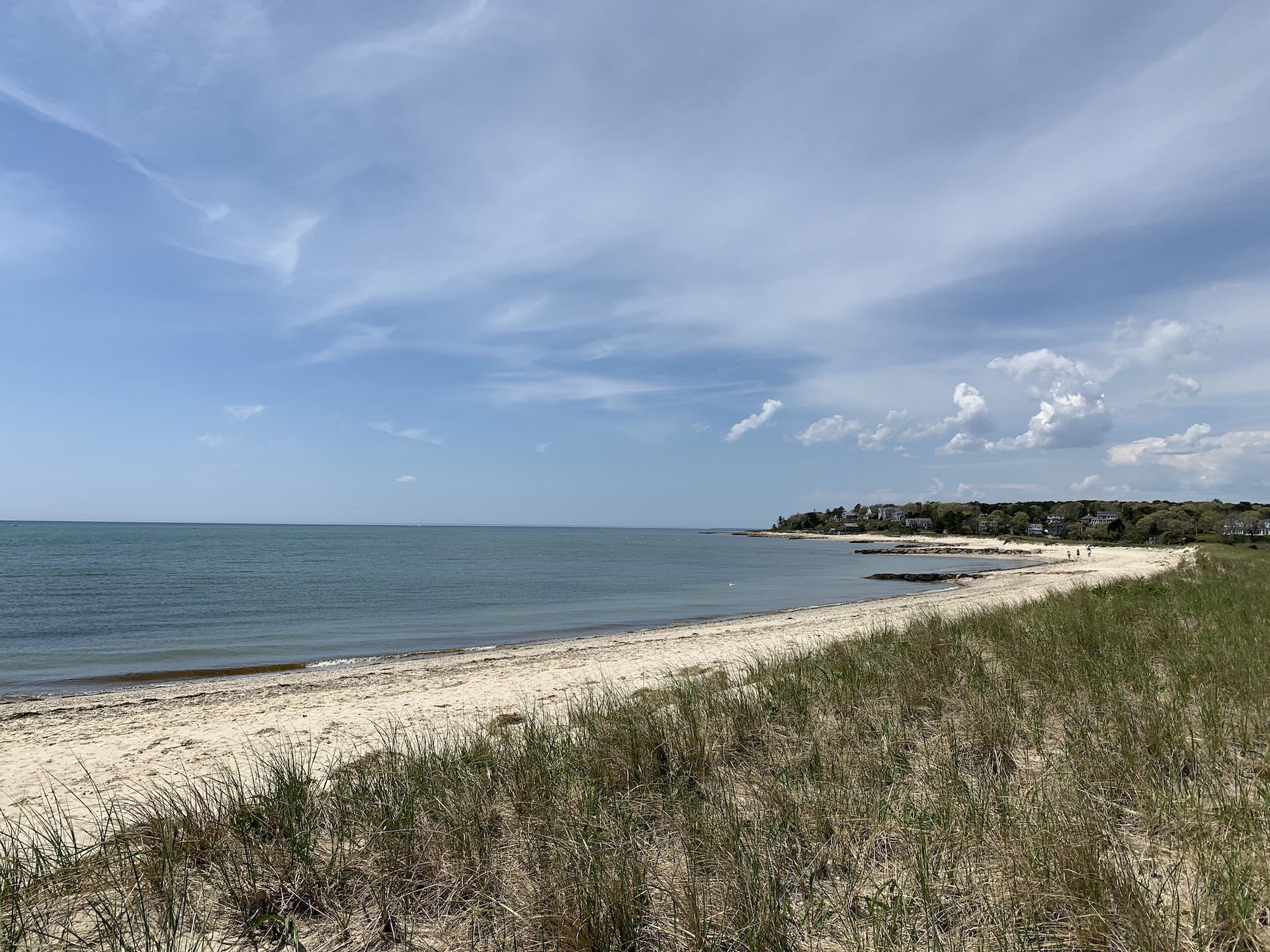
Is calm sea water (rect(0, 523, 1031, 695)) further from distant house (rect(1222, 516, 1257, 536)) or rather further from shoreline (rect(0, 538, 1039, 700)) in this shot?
distant house (rect(1222, 516, 1257, 536))

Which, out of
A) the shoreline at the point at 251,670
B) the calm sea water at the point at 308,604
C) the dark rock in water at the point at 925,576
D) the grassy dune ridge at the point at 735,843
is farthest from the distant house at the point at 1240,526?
the grassy dune ridge at the point at 735,843

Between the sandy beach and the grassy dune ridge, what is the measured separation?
1400 millimetres

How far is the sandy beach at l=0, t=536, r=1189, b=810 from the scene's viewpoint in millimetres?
8547

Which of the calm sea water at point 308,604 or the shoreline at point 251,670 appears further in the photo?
the calm sea water at point 308,604

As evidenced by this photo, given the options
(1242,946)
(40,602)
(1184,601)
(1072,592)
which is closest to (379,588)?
(40,602)

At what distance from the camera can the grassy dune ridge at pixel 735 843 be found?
312 cm

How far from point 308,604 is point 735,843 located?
30.6 meters

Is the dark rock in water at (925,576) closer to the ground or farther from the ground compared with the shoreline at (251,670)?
closer to the ground

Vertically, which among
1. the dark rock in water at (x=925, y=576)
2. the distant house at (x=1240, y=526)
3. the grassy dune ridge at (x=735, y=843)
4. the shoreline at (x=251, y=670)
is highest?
the grassy dune ridge at (x=735, y=843)

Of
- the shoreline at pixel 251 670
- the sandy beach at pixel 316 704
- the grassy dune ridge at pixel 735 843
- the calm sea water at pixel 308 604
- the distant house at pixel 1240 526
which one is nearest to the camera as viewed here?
the grassy dune ridge at pixel 735 843

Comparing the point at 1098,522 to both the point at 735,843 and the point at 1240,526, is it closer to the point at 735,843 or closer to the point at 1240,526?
the point at 1240,526

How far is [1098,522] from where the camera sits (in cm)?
14388

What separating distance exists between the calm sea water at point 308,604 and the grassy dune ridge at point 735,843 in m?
14.7

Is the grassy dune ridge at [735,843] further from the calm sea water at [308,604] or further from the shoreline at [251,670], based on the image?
the calm sea water at [308,604]
